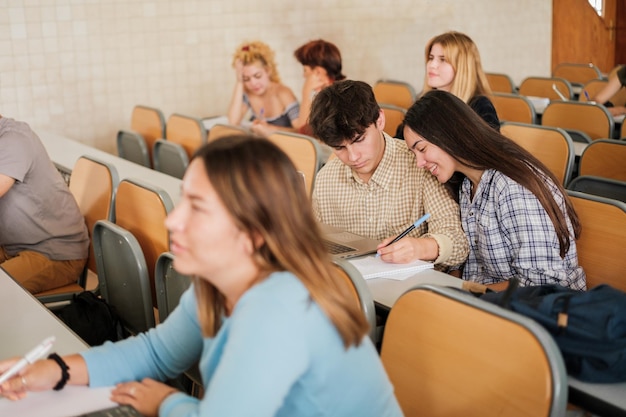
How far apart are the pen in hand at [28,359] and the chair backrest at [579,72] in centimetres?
662

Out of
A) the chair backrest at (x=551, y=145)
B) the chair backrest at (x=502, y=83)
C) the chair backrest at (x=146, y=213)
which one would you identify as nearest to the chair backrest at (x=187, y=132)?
the chair backrest at (x=146, y=213)

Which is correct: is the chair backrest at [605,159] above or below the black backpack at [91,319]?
above

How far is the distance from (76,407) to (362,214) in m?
1.57

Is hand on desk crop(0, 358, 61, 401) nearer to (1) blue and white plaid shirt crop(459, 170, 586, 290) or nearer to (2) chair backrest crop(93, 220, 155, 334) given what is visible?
(2) chair backrest crop(93, 220, 155, 334)

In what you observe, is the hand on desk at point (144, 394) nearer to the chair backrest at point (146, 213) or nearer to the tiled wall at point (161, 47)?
the chair backrest at point (146, 213)

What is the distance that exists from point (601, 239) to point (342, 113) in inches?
36.6

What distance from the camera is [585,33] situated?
358 inches

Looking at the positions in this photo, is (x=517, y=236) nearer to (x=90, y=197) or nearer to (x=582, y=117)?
(x=90, y=197)

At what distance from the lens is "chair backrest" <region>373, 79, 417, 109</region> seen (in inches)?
248

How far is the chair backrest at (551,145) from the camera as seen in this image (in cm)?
393

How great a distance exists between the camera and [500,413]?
1.69 meters

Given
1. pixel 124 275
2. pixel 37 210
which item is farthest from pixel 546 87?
pixel 124 275

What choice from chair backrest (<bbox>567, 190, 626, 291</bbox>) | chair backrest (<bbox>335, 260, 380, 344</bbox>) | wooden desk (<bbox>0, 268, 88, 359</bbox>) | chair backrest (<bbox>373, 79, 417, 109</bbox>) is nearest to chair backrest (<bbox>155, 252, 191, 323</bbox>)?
wooden desk (<bbox>0, 268, 88, 359</bbox>)

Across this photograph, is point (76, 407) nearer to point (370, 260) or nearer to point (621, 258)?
point (370, 260)
